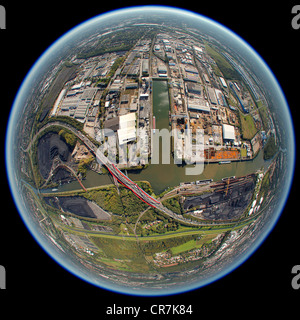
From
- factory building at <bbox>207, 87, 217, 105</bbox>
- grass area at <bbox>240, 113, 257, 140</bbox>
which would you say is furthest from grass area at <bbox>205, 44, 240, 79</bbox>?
grass area at <bbox>240, 113, 257, 140</bbox>

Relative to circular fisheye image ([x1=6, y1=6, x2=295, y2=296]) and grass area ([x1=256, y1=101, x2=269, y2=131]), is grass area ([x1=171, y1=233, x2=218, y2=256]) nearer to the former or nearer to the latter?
circular fisheye image ([x1=6, y1=6, x2=295, y2=296])

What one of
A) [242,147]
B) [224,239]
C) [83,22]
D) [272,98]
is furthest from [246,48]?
[224,239]

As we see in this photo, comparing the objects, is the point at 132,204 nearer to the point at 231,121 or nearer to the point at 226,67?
the point at 231,121

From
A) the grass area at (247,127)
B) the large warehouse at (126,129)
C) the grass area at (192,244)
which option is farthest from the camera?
the grass area at (192,244)

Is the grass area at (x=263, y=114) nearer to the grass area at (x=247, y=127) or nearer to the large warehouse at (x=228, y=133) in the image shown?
the grass area at (x=247, y=127)

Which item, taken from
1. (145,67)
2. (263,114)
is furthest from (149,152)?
(263,114)

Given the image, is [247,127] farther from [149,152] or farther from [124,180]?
[124,180]

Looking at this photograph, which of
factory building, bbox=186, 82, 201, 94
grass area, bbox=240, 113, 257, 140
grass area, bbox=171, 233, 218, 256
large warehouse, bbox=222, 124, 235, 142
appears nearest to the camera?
large warehouse, bbox=222, 124, 235, 142

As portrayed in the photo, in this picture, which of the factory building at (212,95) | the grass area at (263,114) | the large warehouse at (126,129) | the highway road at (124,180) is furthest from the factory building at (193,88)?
the highway road at (124,180)
